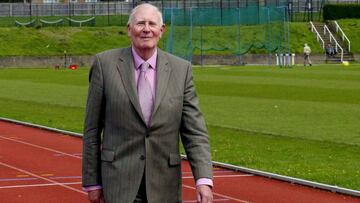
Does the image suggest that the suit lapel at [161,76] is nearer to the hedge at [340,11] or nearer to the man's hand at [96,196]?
the man's hand at [96,196]

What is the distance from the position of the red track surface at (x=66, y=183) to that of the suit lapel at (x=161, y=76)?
24.5ft

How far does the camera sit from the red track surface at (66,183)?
14500 millimetres

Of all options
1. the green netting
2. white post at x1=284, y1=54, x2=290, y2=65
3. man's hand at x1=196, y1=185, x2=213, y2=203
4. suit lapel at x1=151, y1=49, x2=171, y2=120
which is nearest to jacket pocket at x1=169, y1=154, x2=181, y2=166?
man's hand at x1=196, y1=185, x2=213, y2=203

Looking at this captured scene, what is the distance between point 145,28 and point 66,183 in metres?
9.83

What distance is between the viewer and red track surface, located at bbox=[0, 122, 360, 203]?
47.6 feet

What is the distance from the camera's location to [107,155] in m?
6.80

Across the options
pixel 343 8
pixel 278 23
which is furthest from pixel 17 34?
pixel 343 8

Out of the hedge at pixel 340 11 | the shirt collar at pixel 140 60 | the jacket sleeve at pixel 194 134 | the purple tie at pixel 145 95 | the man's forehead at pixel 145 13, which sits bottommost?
the jacket sleeve at pixel 194 134

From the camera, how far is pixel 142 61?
22.2 feet

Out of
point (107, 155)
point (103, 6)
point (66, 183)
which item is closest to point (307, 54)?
point (103, 6)

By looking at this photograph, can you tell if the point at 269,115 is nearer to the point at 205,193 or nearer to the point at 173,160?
the point at 173,160

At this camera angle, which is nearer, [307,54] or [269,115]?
[269,115]

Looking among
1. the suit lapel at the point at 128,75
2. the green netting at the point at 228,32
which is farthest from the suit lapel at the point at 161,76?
the green netting at the point at 228,32

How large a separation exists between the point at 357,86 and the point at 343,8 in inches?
1921
